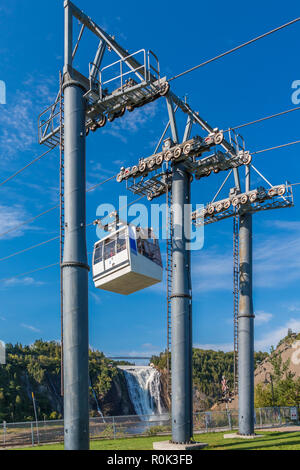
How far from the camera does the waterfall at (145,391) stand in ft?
294

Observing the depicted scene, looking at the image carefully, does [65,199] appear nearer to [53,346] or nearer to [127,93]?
[127,93]

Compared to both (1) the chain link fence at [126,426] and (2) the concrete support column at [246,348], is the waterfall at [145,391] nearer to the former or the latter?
(1) the chain link fence at [126,426]

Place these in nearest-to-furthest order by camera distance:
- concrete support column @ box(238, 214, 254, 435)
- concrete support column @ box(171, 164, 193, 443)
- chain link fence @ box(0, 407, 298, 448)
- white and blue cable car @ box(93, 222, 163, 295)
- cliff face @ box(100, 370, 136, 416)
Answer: white and blue cable car @ box(93, 222, 163, 295) → concrete support column @ box(171, 164, 193, 443) → concrete support column @ box(238, 214, 254, 435) → chain link fence @ box(0, 407, 298, 448) → cliff face @ box(100, 370, 136, 416)

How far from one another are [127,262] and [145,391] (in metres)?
76.0

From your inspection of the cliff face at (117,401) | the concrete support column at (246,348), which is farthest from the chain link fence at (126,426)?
the cliff face at (117,401)

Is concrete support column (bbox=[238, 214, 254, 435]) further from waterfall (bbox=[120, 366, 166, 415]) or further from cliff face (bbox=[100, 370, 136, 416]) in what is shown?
cliff face (bbox=[100, 370, 136, 416])

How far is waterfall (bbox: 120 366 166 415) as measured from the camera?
89688 millimetres

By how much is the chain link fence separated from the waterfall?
1963 inches

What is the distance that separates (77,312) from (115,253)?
6447 millimetres

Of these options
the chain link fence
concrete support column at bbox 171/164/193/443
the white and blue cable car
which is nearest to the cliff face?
the chain link fence

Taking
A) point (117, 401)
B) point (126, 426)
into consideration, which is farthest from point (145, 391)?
point (126, 426)

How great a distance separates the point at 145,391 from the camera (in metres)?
91.8

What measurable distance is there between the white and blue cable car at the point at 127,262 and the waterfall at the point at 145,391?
236 ft
